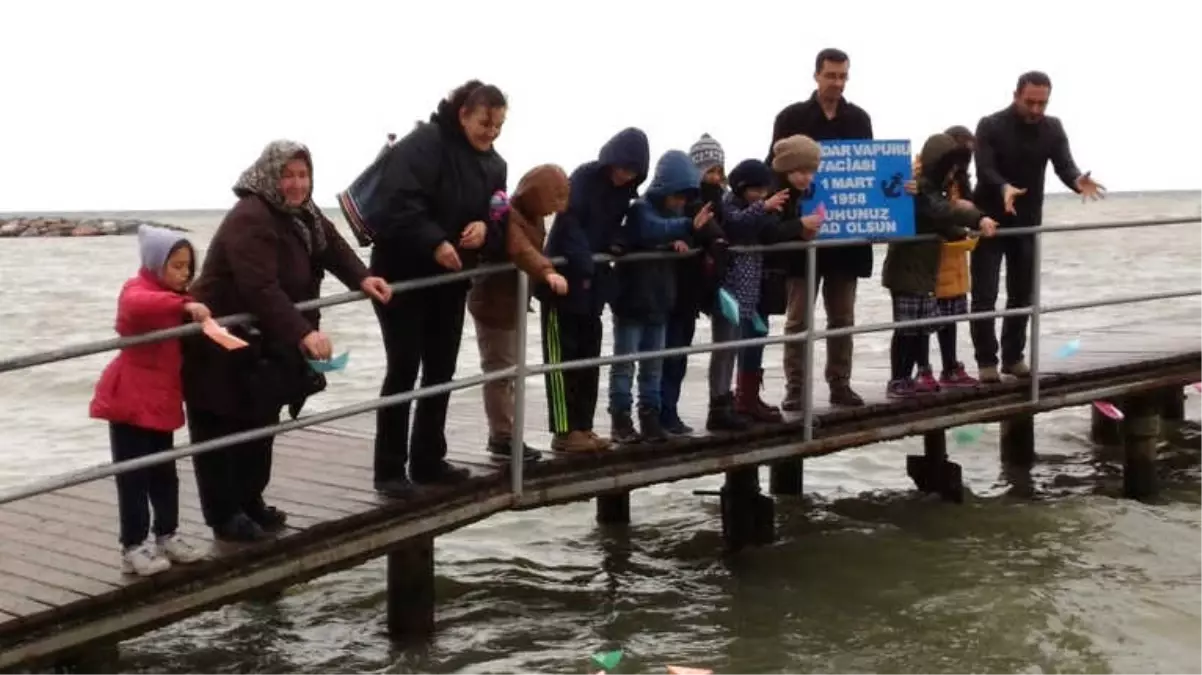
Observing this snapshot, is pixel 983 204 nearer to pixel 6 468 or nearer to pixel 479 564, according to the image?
pixel 479 564

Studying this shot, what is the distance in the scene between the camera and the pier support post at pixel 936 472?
10039 mm

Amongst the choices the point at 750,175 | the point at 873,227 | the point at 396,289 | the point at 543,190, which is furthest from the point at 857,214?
the point at 396,289

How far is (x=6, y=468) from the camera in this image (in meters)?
13.1

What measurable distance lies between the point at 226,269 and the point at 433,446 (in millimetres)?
1431

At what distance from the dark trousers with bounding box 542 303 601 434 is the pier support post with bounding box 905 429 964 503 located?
3.87m

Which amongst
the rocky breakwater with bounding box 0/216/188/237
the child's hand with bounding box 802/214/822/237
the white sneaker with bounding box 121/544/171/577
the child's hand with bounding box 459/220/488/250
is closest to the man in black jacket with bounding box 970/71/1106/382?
the child's hand with bounding box 802/214/822/237

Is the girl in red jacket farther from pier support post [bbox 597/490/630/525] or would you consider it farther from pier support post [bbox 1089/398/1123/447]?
pier support post [bbox 1089/398/1123/447]

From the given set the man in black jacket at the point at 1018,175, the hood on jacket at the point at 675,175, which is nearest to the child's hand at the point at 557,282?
the hood on jacket at the point at 675,175

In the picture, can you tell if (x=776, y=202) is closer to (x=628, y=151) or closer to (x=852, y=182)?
(x=852, y=182)

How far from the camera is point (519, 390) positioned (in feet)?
20.9

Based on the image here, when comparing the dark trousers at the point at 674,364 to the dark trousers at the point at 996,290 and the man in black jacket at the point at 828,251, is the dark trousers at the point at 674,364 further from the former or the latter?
the dark trousers at the point at 996,290

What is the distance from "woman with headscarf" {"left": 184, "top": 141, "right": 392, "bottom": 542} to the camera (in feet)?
17.1

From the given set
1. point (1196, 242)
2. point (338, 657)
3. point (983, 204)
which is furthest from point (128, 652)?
point (1196, 242)

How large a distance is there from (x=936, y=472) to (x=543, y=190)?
497cm
